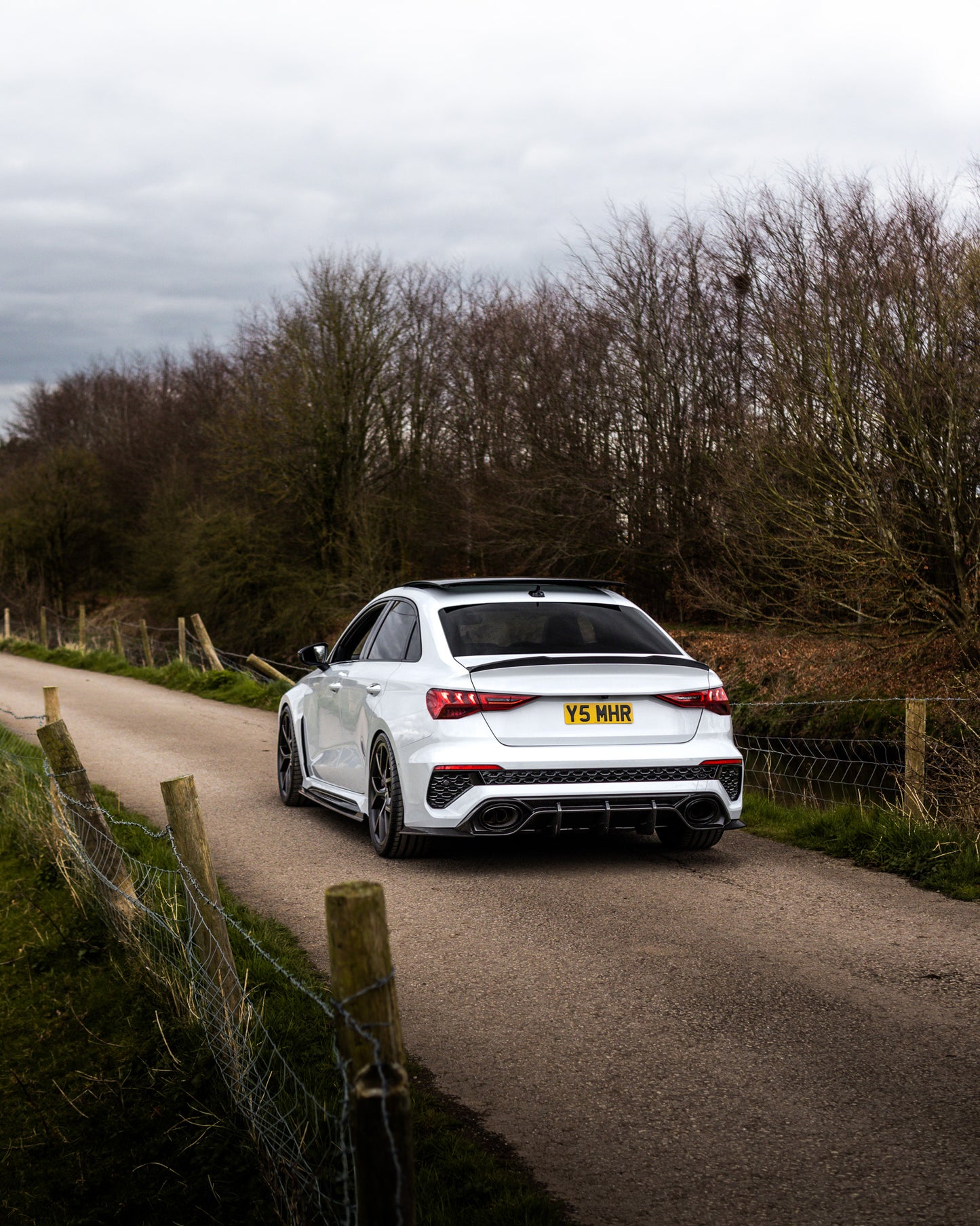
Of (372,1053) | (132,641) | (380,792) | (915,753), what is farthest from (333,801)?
(132,641)

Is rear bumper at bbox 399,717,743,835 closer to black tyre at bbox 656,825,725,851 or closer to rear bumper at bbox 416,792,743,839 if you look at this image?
rear bumper at bbox 416,792,743,839

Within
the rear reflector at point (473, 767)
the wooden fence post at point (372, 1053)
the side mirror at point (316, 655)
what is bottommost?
the rear reflector at point (473, 767)

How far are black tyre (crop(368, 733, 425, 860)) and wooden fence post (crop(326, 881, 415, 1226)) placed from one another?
4973 mm

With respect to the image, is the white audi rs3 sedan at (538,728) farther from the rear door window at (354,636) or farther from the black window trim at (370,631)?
the rear door window at (354,636)

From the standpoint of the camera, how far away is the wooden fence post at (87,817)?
6.31 meters

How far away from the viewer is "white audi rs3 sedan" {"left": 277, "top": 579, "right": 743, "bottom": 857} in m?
7.11

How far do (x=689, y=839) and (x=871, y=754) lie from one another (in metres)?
7.11

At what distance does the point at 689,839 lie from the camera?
8.03 m

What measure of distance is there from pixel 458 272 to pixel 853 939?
3576cm

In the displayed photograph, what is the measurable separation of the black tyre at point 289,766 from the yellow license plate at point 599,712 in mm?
3530

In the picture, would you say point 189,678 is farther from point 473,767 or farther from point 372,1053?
point 372,1053

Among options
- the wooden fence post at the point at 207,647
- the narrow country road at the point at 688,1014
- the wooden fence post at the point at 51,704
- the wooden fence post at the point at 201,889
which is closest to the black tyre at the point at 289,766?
the narrow country road at the point at 688,1014

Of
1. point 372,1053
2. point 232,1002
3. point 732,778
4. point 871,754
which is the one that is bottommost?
point 871,754

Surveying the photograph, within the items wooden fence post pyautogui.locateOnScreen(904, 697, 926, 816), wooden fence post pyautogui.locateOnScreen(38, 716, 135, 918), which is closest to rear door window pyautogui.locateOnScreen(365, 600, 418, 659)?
wooden fence post pyautogui.locateOnScreen(38, 716, 135, 918)
